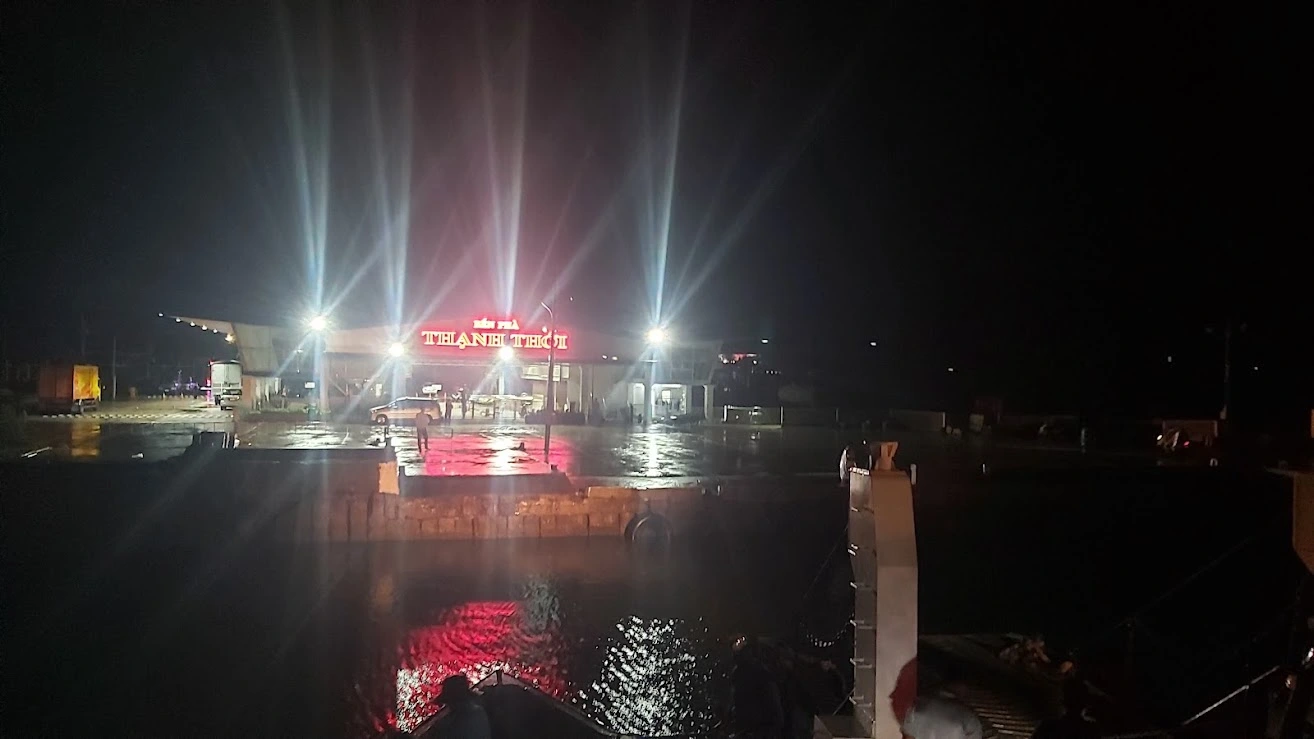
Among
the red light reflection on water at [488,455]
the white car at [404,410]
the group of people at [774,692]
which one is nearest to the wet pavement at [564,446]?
the red light reflection on water at [488,455]

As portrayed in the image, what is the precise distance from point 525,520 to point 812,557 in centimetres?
581

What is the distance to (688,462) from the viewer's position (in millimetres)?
25797

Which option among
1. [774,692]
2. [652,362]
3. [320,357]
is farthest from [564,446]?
[774,692]

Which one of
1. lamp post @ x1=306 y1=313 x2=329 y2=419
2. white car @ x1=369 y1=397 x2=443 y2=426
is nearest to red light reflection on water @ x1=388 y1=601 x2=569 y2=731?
white car @ x1=369 y1=397 x2=443 y2=426

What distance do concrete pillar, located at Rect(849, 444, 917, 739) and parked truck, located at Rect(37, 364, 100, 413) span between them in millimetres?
46440

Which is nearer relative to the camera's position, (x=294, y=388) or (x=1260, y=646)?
(x=1260, y=646)

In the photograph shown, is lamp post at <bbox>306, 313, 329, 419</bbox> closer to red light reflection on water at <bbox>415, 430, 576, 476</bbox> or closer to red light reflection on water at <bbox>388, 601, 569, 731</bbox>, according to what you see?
red light reflection on water at <bbox>415, 430, 576, 476</bbox>

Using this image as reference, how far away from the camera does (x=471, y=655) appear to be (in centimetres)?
1159

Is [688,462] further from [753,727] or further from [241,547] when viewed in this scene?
[753,727]

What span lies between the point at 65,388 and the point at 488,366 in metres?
21.1

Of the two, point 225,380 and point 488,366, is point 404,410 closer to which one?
point 488,366

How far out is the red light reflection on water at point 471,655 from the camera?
1015 centimetres

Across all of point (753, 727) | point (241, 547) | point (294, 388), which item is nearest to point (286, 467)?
point (241, 547)

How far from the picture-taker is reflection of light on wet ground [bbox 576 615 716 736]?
31.6 feet
